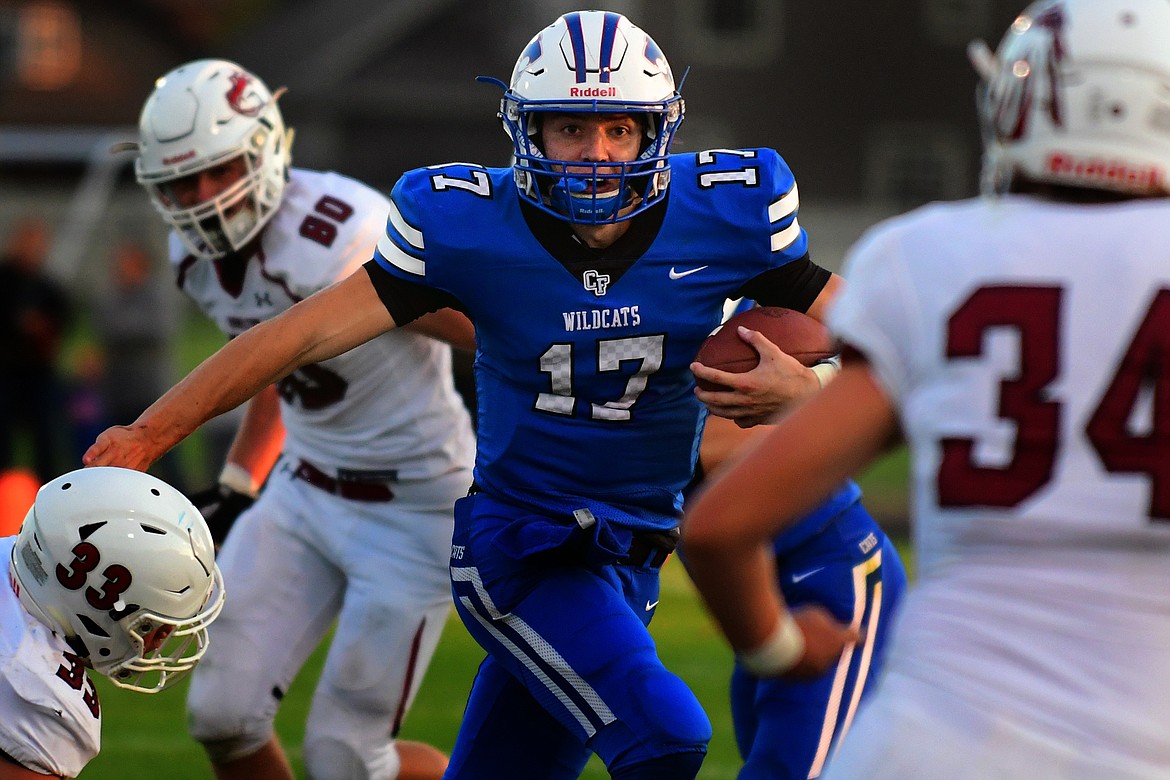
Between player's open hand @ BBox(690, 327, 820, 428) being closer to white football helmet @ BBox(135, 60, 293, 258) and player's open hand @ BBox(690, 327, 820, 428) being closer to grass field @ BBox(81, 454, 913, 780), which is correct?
white football helmet @ BBox(135, 60, 293, 258)

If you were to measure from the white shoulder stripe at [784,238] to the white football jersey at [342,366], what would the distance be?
54.8 inches

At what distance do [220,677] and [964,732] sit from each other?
280 centimetres

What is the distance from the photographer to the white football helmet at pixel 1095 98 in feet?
6.70

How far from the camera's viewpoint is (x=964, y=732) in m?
1.99

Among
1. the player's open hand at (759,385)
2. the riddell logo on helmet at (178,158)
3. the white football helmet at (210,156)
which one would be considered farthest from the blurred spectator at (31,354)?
the player's open hand at (759,385)

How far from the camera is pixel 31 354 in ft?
35.4

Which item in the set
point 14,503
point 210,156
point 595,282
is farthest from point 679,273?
point 14,503

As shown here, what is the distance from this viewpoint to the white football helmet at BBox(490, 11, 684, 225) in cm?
330

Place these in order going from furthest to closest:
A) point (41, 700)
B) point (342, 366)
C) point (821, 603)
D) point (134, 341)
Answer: point (134, 341)
point (342, 366)
point (821, 603)
point (41, 700)

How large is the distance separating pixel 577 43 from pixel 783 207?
55 cm

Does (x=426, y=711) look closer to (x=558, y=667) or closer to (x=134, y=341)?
(x=558, y=667)

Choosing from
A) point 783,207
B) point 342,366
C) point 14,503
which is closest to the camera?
point 783,207

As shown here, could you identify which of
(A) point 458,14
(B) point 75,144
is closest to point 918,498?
(B) point 75,144

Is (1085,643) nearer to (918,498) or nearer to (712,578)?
(918,498)
